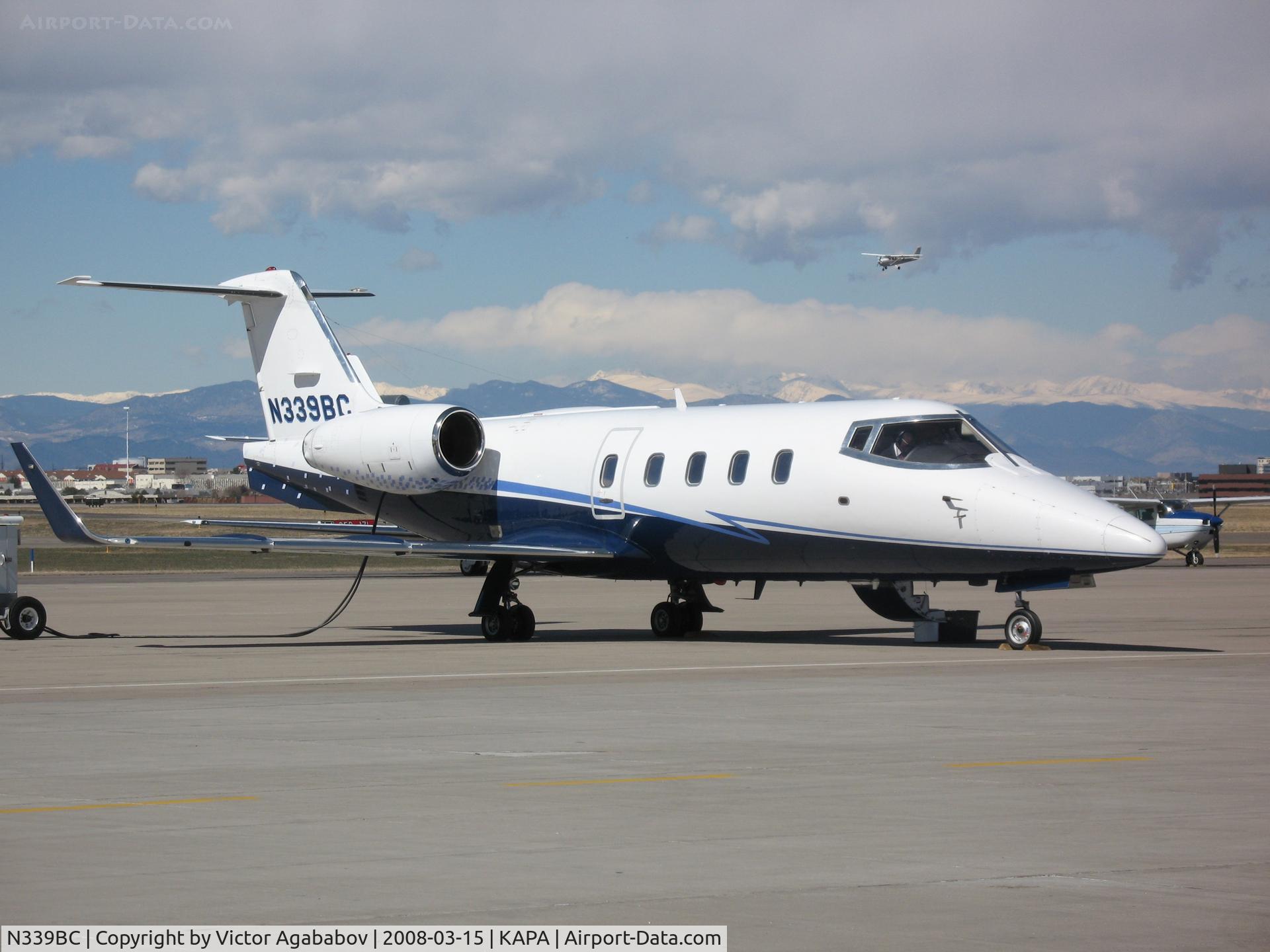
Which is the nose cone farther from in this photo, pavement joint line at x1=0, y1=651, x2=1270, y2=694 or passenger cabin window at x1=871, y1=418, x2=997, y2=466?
passenger cabin window at x1=871, y1=418, x2=997, y2=466

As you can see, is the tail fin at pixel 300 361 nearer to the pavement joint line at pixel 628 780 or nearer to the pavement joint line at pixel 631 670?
the pavement joint line at pixel 631 670

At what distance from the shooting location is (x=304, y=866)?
837cm

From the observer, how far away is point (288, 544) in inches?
957

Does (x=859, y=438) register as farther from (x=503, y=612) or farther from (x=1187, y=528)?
(x=1187, y=528)

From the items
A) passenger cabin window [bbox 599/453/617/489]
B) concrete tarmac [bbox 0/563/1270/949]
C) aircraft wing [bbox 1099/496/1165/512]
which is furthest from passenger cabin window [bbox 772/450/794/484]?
aircraft wing [bbox 1099/496/1165/512]

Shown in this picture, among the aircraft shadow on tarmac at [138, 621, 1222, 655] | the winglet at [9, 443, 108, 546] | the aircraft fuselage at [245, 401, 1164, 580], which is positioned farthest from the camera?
the winglet at [9, 443, 108, 546]

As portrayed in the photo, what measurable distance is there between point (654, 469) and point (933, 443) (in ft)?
15.8

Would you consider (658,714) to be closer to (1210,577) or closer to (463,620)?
(463,620)

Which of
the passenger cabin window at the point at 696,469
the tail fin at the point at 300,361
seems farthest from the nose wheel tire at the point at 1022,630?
the tail fin at the point at 300,361

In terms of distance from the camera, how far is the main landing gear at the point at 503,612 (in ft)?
89.0

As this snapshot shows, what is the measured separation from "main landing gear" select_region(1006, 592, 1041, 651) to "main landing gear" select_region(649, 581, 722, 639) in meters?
5.72

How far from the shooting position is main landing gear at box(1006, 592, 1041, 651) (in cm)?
2294

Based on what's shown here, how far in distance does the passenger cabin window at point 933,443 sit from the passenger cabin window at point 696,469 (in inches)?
117

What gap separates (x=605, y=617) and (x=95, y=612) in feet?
34.7
